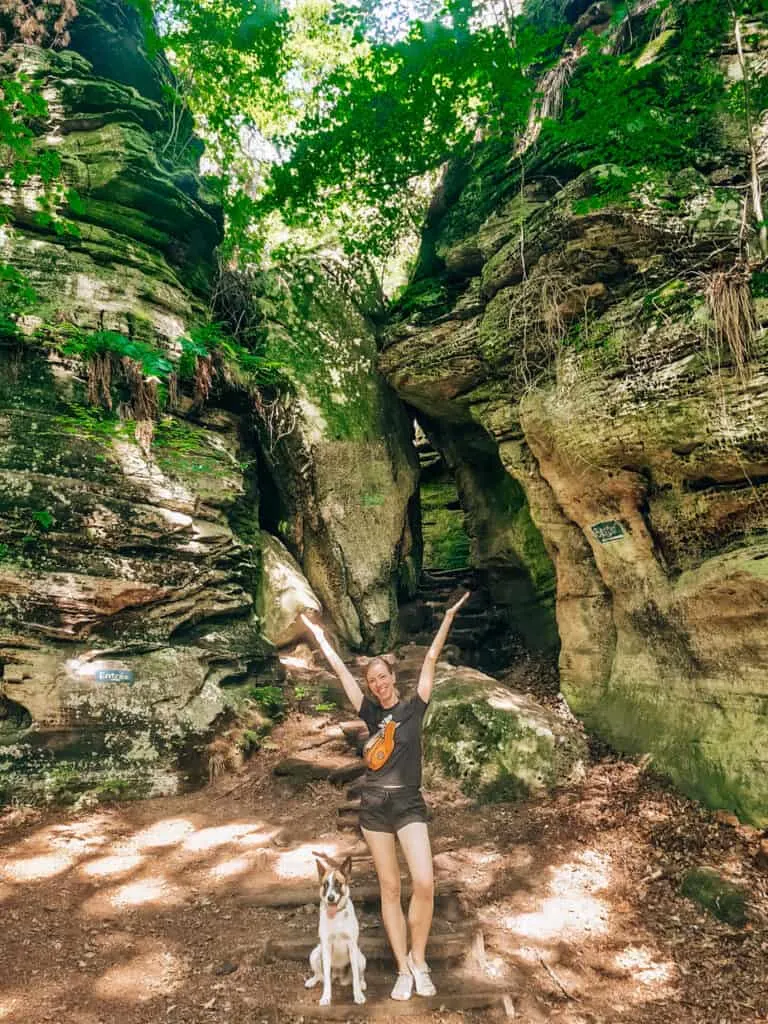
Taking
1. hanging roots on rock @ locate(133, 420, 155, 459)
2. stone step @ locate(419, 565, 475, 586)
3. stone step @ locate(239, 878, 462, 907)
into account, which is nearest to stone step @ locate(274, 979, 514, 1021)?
stone step @ locate(239, 878, 462, 907)

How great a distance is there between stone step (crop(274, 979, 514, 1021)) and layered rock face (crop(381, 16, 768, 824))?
10.3ft

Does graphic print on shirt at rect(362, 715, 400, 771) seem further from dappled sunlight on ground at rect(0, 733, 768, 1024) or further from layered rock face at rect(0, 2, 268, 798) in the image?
layered rock face at rect(0, 2, 268, 798)

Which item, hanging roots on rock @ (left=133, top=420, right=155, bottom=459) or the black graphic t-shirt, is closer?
the black graphic t-shirt

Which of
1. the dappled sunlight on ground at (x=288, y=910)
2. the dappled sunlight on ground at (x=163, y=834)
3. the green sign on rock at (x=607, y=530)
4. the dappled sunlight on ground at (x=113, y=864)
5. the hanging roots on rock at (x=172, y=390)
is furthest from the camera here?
the hanging roots on rock at (x=172, y=390)

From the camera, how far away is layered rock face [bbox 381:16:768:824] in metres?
5.58

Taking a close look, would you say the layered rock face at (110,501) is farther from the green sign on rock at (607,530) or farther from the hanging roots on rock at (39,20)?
the green sign on rock at (607,530)

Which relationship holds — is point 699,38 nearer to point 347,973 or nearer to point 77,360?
point 77,360

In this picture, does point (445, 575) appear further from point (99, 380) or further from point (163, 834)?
point (163, 834)

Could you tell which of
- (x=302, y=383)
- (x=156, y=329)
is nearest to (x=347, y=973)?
(x=156, y=329)

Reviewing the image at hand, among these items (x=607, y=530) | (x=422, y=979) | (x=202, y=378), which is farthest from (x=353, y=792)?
(x=202, y=378)

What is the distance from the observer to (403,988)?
334 centimetres

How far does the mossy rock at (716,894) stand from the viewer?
4152mm

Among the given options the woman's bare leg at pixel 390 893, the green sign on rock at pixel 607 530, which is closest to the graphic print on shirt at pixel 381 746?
the woman's bare leg at pixel 390 893

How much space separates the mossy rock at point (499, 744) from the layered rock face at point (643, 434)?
2.66 ft
